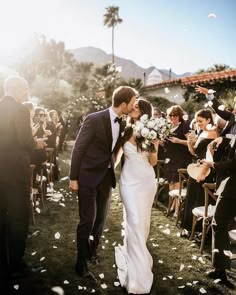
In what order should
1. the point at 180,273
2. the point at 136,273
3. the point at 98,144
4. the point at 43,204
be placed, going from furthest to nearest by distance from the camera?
1. the point at 43,204
2. the point at 180,273
3. the point at 98,144
4. the point at 136,273

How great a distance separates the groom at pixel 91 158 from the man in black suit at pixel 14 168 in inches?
23.7

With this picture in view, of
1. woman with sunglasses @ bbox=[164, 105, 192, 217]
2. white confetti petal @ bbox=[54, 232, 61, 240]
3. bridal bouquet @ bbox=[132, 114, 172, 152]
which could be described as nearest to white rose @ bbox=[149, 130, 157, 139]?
→ bridal bouquet @ bbox=[132, 114, 172, 152]

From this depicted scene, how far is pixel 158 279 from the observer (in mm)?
4445

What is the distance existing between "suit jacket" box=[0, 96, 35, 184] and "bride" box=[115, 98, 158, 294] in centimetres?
120

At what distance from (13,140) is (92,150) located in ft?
3.08

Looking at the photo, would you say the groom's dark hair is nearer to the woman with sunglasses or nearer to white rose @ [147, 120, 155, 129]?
white rose @ [147, 120, 155, 129]

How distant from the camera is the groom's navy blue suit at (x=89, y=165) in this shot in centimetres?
426

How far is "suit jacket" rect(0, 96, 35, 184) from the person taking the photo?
411cm

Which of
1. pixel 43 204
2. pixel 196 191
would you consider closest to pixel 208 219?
pixel 196 191

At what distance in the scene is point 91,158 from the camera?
431 centimetres


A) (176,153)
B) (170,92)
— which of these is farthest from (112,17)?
(176,153)

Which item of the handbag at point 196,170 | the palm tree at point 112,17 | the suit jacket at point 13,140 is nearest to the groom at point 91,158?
the suit jacket at point 13,140

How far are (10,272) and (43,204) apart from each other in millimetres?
3268

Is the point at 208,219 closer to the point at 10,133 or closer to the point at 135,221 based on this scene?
the point at 135,221
